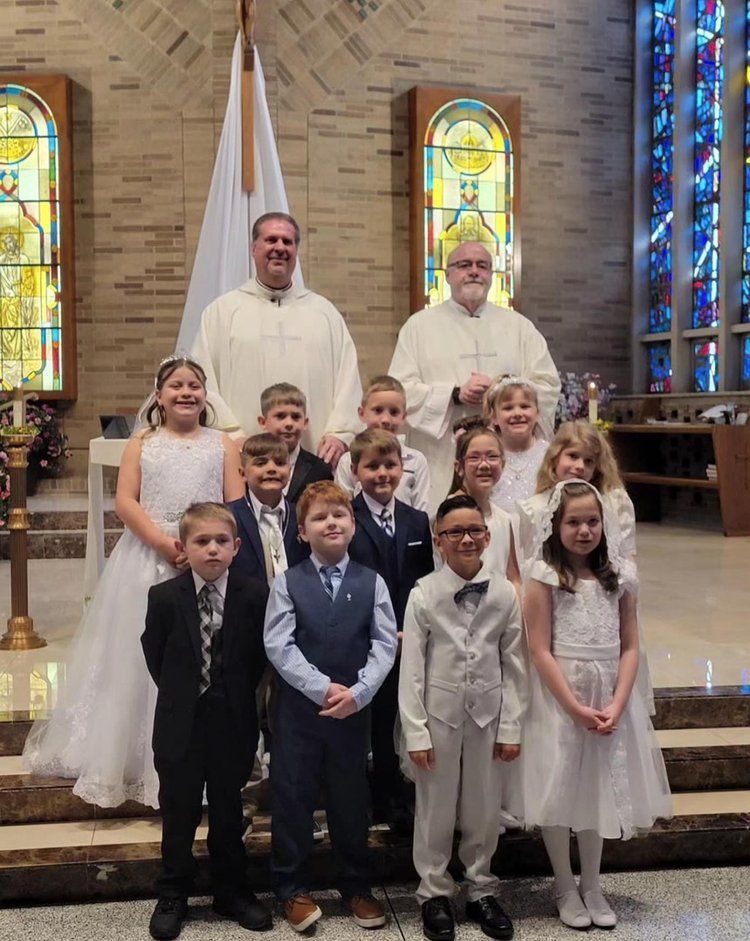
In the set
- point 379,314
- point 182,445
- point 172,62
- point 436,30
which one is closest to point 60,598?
point 182,445

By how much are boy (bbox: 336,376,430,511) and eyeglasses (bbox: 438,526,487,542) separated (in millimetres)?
719

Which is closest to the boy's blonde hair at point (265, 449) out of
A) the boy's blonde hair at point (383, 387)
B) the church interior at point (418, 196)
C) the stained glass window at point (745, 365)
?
the boy's blonde hair at point (383, 387)

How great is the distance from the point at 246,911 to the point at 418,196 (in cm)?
850

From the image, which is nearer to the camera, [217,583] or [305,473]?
[217,583]

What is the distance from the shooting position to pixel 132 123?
10.2 m

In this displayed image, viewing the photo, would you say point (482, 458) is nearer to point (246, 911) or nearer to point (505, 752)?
point (505, 752)

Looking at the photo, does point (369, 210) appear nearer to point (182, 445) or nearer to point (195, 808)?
point (182, 445)

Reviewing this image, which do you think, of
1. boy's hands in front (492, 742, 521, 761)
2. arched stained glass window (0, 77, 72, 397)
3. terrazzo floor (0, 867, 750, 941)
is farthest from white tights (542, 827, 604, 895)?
arched stained glass window (0, 77, 72, 397)

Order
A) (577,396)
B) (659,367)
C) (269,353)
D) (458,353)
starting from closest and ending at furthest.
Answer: (269,353), (458,353), (577,396), (659,367)

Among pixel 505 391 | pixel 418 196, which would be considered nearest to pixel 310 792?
pixel 505 391

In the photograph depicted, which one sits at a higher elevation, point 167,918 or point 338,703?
point 338,703

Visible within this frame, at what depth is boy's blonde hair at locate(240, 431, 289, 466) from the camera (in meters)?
3.38

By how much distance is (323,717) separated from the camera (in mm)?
3107

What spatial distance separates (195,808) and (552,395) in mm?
2497
